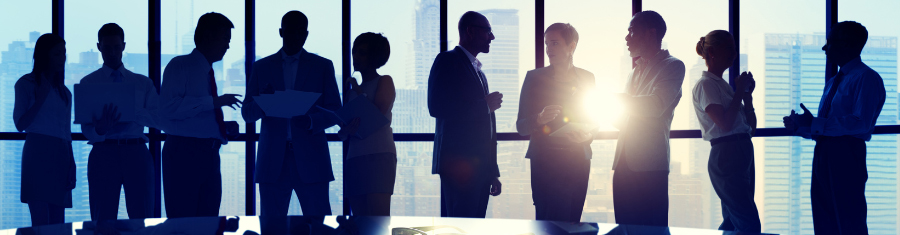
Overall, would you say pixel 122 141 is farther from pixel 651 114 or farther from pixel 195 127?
pixel 651 114

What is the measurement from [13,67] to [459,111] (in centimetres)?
326

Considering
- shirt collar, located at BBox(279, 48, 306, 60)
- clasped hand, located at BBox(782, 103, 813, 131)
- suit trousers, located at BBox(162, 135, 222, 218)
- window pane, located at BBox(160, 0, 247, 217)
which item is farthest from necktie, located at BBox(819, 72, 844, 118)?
window pane, located at BBox(160, 0, 247, 217)

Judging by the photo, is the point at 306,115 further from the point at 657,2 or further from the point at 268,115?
the point at 657,2

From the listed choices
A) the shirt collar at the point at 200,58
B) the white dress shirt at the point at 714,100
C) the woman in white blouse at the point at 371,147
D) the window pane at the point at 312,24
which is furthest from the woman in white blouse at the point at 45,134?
the white dress shirt at the point at 714,100

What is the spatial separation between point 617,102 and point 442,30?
1.47 metres

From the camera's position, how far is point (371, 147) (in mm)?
2947

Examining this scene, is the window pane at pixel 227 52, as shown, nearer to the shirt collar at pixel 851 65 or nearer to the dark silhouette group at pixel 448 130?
the dark silhouette group at pixel 448 130

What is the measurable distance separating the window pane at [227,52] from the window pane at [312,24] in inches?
5.6

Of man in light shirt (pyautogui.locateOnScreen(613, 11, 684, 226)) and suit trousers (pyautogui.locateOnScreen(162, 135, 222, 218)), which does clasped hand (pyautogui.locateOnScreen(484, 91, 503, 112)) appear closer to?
man in light shirt (pyautogui.locateOnScreen(613, 11, 684, 226))

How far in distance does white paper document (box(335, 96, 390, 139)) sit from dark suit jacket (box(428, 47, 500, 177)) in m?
0.27

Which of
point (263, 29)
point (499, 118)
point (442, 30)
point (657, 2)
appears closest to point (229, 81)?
point (263, 29)

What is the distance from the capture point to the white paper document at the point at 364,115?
2.87 metres

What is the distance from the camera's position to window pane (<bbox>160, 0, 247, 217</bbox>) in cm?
398

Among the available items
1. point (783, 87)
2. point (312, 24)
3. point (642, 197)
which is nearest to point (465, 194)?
point (642, 197)
